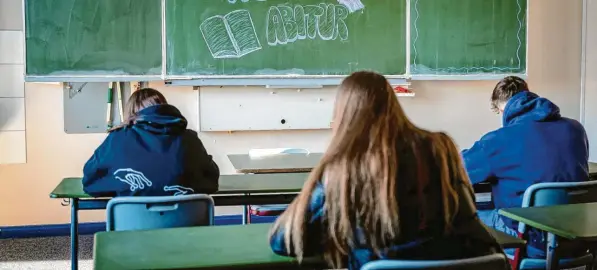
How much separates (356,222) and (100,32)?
339cm

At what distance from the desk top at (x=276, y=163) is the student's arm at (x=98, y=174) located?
1112 millimetres

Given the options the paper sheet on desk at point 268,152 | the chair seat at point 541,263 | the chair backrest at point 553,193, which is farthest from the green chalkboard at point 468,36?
the chair seat at point 541,263

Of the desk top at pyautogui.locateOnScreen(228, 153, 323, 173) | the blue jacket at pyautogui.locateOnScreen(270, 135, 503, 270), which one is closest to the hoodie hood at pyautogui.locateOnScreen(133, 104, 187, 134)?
the desk top at pyautogui.locateOnScreen(228, 153, 323, 173)

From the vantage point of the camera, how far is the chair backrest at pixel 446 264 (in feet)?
5.14

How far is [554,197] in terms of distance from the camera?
8.78 ft

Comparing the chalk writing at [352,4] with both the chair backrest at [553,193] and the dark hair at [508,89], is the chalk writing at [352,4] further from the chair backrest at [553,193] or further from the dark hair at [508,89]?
the chair backrest at [553,193]

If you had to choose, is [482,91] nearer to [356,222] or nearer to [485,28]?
[485,28]

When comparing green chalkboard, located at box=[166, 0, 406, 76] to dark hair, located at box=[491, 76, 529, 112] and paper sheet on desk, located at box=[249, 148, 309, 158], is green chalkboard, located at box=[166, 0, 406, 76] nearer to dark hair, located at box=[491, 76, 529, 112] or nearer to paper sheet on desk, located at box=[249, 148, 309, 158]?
paper sheet on desk, located at box=[249, 148, 309, 158]

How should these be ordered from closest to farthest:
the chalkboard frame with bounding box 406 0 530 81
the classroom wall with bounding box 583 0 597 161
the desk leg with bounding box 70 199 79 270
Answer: the desk leg with bounding box 70 199 79 270
the chalkboard frame with bounding box 406 0 530 81
the classroom wall with bounding box 583 0 597 161

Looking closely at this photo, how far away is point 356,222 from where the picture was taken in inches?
64.6

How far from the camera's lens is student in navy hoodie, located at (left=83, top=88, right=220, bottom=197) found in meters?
2.62

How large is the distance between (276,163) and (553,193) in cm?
176

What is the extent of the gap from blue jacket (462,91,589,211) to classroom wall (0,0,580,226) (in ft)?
6.18

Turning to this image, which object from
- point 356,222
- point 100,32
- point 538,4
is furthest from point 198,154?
point 538,4
